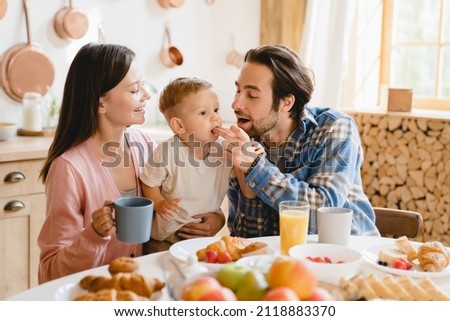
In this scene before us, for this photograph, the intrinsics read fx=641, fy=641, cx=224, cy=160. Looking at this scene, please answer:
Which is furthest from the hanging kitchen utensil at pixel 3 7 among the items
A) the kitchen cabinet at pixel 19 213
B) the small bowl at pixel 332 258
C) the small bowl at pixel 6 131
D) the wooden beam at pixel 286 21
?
the small bowl at pixel 332 258

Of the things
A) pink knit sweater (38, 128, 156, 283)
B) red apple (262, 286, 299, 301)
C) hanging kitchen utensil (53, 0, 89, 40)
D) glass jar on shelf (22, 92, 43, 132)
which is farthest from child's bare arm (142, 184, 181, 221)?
hanging kitchen utensil (53, 0, 89, 40)

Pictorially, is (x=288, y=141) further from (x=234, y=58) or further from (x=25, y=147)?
(x=234, y=58)

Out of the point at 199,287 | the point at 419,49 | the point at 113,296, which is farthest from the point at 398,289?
the point at 419,49

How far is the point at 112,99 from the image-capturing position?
1994mm

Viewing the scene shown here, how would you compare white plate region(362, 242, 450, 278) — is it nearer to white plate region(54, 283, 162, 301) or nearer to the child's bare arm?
the child's bare arm

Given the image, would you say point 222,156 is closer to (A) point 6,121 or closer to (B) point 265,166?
(B) point 265,166

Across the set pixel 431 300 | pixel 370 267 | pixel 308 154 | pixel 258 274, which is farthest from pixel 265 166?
pixel 258 274

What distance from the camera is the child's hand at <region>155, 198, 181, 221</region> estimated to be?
1881mm

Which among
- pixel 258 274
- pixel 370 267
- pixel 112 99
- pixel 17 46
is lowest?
pixel 370 267

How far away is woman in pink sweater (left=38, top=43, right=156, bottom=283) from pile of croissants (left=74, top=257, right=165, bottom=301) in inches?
18.3

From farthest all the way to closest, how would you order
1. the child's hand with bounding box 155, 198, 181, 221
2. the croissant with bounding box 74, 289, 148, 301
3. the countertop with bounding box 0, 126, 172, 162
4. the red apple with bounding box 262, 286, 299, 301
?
1. the countertop with bounding box 0, 126, 172, 162
2. the child's hand with bounding box 155, 198, 181, 221
3. the croissant with bounding box 74, 289, 148, 301
4. the red apple with bounding box 262, 286, 299, 301

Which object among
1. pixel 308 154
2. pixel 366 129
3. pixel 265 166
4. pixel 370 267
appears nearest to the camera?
pixel 370 267

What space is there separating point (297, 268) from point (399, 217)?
123cm

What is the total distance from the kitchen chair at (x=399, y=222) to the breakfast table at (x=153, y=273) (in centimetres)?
40
